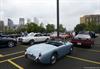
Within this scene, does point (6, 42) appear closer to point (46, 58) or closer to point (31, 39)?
point (31, 39)

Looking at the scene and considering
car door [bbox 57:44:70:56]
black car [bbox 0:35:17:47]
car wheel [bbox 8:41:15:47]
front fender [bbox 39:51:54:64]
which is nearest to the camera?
front fender [bbox 39:51:54:64]

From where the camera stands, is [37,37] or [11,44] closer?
[11,44]

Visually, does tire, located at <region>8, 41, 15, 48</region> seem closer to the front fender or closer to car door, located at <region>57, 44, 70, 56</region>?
car door, located at <region>57, 44, 70, 56</region>

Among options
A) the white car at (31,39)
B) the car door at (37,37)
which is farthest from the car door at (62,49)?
the car door at (37,37)

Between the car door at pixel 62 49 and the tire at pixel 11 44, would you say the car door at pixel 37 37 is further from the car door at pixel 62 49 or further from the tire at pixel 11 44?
the car door at pixel 62 49

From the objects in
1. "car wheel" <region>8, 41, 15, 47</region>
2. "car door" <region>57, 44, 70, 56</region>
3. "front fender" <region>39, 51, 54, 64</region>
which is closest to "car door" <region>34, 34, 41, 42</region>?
"car wheel" <region>8, 41, 15, 47</region>

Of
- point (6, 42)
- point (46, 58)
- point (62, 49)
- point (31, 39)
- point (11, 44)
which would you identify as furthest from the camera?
point (31, 39)

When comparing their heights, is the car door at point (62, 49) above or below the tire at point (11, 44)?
above

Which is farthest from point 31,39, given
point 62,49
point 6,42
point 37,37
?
point 62,49

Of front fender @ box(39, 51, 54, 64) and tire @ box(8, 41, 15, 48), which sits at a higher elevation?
front fender @ box(39, 51, 54, 64)

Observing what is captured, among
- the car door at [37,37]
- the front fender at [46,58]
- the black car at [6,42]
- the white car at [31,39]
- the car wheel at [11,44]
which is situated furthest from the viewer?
the car door at [37,37]

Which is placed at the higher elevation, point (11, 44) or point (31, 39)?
point (31, 39)

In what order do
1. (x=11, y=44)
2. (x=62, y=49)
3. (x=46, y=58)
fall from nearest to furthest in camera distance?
(x=46, y=58) < (x=62, y=49) < (x=11, y=44)

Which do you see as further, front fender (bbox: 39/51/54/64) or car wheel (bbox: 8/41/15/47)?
car wheel (bbox: 8/41/15/47)
